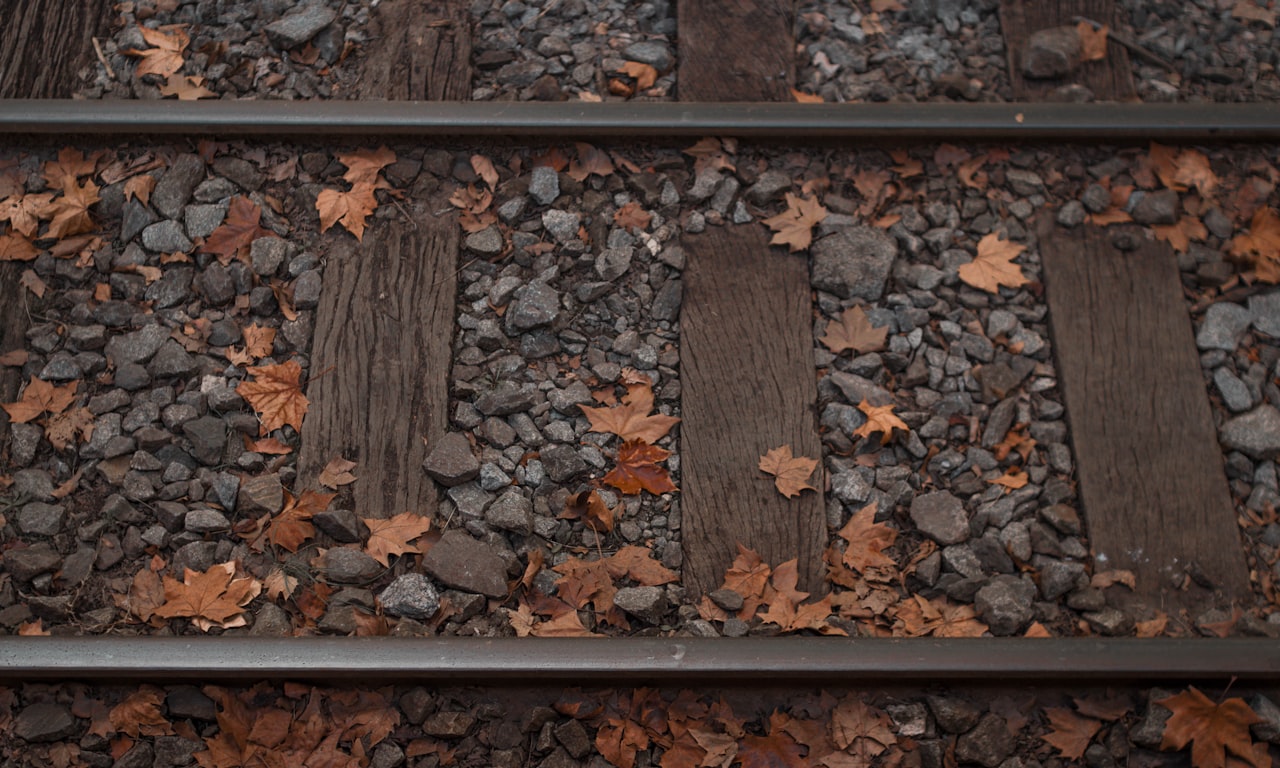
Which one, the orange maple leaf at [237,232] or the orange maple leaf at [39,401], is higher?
the orange maple leaf at [237,232]

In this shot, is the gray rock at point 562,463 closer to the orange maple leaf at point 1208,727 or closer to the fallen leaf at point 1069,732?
the fallen leaf at point 1069,732

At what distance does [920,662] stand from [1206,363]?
161cm

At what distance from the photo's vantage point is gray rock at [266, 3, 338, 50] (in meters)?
4.48

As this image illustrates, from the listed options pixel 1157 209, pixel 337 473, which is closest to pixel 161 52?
pixel 337 473

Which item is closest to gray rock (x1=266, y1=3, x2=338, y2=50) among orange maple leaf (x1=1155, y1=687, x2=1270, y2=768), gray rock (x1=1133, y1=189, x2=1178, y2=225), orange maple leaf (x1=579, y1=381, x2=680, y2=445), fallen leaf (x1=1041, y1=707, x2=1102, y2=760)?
orange maple leaf (x1=579, y1=381, x2=680, y2=445)

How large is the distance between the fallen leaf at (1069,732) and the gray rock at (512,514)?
1662 mm

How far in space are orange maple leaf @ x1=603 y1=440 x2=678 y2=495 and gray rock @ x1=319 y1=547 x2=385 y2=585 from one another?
778 mm

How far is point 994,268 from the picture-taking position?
408cm

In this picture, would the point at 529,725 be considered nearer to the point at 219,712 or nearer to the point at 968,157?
the point at 219,712

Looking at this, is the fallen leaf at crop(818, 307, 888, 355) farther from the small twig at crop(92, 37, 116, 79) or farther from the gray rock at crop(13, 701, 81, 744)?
the small twig at crop(92, 37, 116, 79)

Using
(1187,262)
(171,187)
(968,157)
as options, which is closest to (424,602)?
(171,187)

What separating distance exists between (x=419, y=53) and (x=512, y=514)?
201cm

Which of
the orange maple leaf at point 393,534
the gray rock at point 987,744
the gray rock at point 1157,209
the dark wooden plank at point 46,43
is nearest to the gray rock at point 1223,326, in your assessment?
the gray rock at point 1157,209

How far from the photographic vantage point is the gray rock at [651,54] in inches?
178
